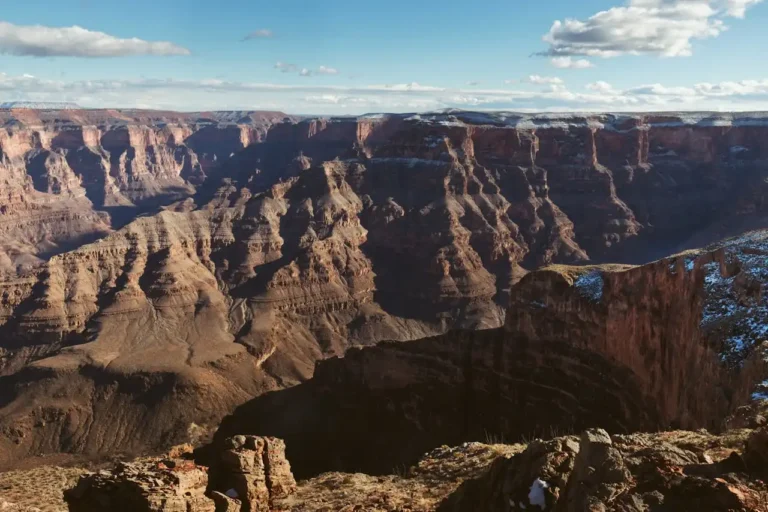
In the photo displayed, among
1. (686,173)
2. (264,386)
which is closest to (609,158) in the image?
(686,173)

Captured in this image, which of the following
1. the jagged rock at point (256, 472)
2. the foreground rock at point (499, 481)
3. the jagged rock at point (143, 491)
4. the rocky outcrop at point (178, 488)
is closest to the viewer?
the foreground rock at point (499, 481)

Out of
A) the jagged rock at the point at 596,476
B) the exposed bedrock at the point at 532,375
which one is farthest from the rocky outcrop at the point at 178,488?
the exposed bedrock at the point at 532,375

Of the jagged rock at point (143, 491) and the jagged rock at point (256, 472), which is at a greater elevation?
the jagged rock at point (143, 491)

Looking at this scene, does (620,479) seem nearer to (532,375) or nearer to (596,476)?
(596,476)

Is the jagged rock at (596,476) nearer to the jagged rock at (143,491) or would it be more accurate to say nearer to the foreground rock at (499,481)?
the foreground rock at (499,481)

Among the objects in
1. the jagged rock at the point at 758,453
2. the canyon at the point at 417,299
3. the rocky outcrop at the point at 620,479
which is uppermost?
the jagged rock at the point at 758,453

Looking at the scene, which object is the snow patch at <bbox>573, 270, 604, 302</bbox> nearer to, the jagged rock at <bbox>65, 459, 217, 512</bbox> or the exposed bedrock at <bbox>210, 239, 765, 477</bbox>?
the exposed bedrock at <bbox>210, 239, 765, 477</bbox>

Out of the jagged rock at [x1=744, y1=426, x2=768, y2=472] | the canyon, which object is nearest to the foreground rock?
the jagged rock at [x1=744, y1=426, x2=768, y2=472]
